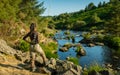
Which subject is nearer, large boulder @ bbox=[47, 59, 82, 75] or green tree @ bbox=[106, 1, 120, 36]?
large boulder @ bbox=[47, 59, 82, 75]

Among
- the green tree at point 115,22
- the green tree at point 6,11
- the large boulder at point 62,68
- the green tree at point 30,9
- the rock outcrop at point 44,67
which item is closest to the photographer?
the large boulder at point 62,68

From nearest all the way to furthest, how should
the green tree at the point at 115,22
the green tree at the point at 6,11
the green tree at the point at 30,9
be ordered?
the green tree at the point at 6,11, the green tree at the point at 30,9, the green tree at the point at 115,22

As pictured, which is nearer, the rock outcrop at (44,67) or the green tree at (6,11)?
the rock outcrop at (44,67)

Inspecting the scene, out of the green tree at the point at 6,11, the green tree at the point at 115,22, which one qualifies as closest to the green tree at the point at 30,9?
the green tree at the point at 6,11

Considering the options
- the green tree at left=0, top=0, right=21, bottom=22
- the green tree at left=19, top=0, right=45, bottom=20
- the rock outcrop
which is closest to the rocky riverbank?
the rock outcrop

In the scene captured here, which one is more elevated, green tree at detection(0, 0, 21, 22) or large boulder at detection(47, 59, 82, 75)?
green tree at detection(0, 0, 21, 22)

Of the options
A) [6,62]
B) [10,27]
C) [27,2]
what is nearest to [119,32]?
[27,2]

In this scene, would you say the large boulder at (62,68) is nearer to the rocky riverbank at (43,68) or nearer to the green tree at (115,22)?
the rocky riverbank at (43,68)

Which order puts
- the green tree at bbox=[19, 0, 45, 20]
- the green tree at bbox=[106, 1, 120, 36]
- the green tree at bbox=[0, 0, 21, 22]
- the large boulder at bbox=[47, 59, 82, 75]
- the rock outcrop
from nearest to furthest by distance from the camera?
the large boulder at bbox=[47, 59, 82, 75] < the rock outcrop < the green tree at bbox=[0, 0, 21, 22] < the green tree at bbox=[19, 0, 45, 20] < the green tree at bbox=[106, 1, 120, 36]

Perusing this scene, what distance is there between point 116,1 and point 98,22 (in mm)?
Result: 100073

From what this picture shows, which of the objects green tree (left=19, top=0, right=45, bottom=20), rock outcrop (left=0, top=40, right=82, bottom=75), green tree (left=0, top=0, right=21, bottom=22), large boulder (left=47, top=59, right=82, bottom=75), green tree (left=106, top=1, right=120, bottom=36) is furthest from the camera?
green tree (left=106, top=1, right=120, bottom=36)

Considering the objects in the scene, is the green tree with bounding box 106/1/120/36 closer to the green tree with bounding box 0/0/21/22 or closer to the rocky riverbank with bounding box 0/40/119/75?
the green tree with bounding box 0/0/21/22

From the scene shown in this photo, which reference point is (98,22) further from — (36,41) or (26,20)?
(36,41)

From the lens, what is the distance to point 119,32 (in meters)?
94.5
